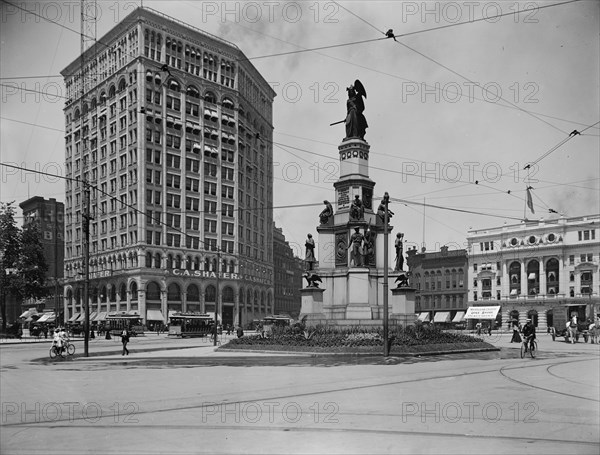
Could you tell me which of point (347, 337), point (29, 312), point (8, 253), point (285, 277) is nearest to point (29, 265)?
point (8, 253)

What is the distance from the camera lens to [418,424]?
9570mm

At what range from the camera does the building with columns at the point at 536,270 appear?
131 ft

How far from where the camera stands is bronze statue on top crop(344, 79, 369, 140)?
3428 centimetres

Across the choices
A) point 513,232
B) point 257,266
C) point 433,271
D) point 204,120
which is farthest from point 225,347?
point 257,266

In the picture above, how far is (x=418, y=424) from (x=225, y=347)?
71.9 ft

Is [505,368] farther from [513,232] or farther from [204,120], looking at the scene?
[204,120]

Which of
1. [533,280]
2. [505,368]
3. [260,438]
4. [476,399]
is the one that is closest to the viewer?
[260,438]

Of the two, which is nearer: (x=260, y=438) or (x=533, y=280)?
(x=260, y=438)

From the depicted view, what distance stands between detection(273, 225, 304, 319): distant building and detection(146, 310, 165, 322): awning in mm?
40501

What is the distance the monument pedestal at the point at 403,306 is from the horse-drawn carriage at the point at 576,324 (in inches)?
633

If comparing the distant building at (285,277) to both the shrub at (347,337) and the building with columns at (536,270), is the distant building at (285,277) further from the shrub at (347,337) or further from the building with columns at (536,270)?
the shrub at (347,337)

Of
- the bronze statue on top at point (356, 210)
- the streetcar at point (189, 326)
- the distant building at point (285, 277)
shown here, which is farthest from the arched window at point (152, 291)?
the bronze statue on top at point (356, 210)

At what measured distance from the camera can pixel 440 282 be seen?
7731cm

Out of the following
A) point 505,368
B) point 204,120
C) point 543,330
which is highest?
point 204,120
